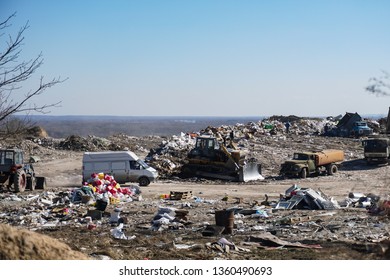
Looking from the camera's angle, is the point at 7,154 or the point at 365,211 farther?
the point at 7,154

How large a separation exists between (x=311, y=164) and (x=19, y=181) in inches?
533

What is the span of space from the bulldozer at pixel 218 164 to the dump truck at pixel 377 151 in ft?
22.0

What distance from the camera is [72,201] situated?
2028 cm

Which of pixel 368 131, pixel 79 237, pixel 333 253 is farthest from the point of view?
pixel 368 131

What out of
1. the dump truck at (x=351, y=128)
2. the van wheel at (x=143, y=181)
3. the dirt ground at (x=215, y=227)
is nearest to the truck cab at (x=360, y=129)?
the dump truck at (x=351, y=128)

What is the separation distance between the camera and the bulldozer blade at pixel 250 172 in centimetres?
2842

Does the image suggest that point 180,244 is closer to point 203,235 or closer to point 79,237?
point 203,235

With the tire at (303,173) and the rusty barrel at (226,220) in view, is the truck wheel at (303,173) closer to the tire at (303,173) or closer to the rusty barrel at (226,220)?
the tire at (303,173)

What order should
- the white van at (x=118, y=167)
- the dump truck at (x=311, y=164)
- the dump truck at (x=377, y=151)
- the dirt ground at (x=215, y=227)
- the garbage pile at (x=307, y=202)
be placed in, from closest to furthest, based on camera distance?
the dirt ground at (x=215, y=227)
the garbage pile at (x=307, y=202)
the white van at (x=118, y=167)
the dump truck at (x=311, y=164)
the dump truck at (x=377, y=151)

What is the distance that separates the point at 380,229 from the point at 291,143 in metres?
26.3

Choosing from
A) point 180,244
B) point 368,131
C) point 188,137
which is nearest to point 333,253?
point 180,244

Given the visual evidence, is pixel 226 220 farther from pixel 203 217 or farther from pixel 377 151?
pixel 377 151
